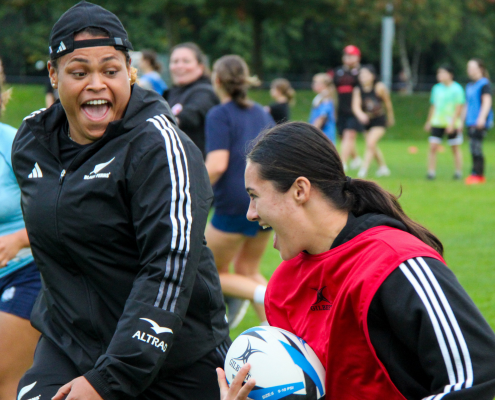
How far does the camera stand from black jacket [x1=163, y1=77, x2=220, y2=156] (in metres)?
6.32

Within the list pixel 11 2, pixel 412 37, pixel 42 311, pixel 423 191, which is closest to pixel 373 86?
pixel 423 191

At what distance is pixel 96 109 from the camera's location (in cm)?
267

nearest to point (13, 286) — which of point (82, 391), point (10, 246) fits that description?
point (10, 246)

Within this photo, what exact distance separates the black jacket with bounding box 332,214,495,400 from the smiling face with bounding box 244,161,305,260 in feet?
1.40

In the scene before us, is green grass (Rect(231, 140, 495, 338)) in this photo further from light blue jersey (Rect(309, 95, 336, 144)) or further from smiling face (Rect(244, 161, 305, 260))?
light blue jersey (Rect(309, 95, 336, 144))

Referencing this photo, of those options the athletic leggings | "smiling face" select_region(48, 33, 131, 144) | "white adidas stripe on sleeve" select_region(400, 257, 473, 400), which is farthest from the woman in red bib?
the athletic leggings

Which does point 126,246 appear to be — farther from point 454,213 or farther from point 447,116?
point 447,116

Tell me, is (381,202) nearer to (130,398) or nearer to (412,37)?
(130,398)

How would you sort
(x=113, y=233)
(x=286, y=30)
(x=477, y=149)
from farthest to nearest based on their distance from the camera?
(x=286, y=30), (x=477, y=149), (x=113, y=233)

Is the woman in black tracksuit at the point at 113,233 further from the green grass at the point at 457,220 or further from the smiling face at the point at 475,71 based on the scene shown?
the smiling face at the point at 475,71

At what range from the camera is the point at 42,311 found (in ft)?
9.52

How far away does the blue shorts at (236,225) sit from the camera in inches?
214

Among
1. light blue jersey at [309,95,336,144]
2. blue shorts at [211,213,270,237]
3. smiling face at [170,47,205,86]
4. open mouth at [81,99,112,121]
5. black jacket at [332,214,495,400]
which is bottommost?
light blue jersey at [309,95,336,144]

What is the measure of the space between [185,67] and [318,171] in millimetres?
4444
